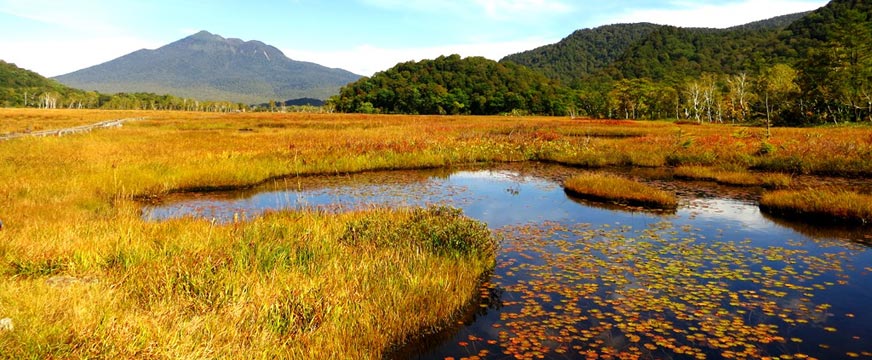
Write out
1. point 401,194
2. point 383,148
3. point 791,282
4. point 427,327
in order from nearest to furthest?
1. point 427,327
2. point 791,282
3. point 401,194
4. point 383,148

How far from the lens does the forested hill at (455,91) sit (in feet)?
450

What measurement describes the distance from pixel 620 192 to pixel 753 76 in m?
103

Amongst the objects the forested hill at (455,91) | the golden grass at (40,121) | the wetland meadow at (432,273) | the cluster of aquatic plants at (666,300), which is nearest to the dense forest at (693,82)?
the forested hill at (455,91)

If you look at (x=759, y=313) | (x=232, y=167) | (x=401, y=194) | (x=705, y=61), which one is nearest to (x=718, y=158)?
(x=401, y=194)

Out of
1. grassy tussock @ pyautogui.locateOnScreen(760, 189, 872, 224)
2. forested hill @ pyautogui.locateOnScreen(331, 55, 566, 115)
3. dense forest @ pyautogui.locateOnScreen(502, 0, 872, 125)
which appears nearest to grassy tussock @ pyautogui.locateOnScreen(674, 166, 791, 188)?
grassy tussock @ pyautogui.locateOnScreen(760, 189, 872, 224)

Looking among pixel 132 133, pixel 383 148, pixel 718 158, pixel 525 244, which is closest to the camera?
pixel 525 244

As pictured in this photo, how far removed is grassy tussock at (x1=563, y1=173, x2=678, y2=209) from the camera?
15.7 meters

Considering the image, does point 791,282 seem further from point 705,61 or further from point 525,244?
point 705,61

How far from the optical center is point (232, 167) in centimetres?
2022

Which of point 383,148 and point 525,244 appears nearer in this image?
point 525,244

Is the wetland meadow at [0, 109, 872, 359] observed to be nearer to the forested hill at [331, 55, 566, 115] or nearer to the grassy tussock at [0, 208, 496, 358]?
the grassy tussock at [0, 208, 496, 358]

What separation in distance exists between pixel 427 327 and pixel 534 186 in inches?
548

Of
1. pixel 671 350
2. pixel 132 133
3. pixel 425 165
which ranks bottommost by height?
pixel 671 350

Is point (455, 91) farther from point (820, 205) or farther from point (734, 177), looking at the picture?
point (820, 205)
